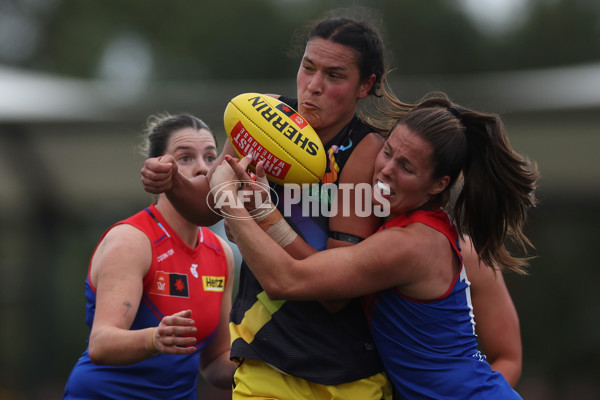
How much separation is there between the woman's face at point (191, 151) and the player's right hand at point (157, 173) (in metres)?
0.99

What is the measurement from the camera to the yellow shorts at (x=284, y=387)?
3418 millimetres

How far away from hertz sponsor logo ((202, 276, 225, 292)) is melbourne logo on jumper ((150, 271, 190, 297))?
158mm

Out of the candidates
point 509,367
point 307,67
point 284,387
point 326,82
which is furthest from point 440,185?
point 509,367

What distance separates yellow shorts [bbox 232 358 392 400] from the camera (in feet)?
11.2

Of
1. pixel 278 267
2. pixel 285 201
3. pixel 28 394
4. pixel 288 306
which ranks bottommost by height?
pixel 28 394

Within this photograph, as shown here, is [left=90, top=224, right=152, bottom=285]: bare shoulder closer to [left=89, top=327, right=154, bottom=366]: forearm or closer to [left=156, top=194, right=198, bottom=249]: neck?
[left=156, top=194, right=198, bottom=249]: neck

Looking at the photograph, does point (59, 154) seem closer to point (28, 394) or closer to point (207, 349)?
point (28, 394)

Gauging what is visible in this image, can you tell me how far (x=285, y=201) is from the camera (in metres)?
3.53

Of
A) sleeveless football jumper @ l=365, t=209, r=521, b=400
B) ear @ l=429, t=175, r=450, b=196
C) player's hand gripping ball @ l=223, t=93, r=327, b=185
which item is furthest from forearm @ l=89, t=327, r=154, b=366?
ear @ l=429, t=175, r=450, b=196

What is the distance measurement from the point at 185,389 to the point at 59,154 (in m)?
6.20

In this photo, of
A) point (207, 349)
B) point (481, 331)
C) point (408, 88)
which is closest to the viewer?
point (481, 331)

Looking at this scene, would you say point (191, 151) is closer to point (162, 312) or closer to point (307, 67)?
point (162, 312)

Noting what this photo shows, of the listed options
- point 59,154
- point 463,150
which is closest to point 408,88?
point 59,154

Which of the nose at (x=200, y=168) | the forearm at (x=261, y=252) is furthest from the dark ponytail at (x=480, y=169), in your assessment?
the nose at (x=200, y=168)
